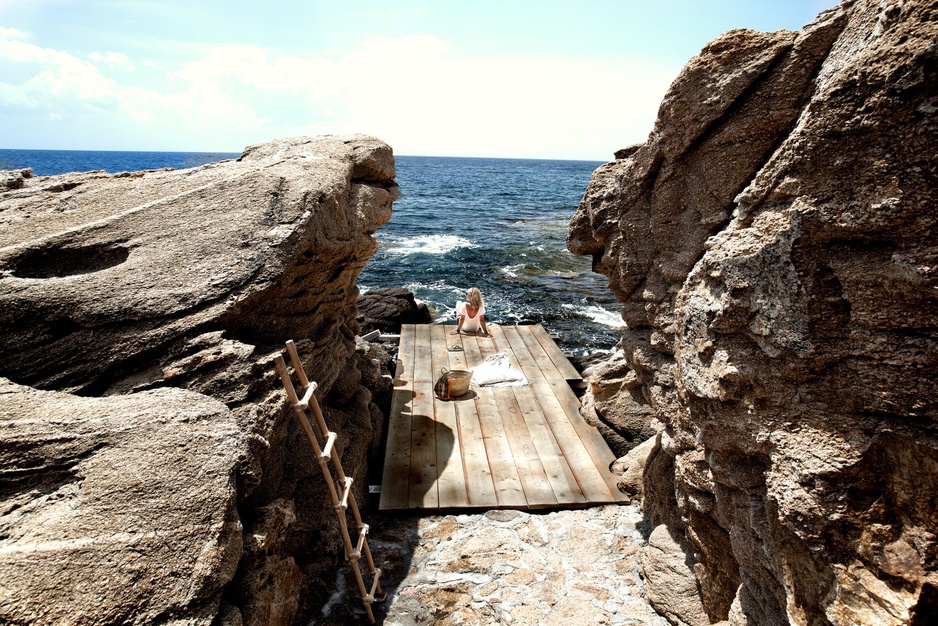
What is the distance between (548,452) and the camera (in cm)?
648

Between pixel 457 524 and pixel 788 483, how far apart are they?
3.39 m

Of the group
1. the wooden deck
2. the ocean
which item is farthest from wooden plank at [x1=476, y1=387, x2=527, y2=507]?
the ocean

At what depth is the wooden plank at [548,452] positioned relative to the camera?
5.71 m

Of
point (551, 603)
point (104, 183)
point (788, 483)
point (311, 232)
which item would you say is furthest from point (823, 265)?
point (104, 183)

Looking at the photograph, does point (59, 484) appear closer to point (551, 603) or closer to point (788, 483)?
point (551, 603)

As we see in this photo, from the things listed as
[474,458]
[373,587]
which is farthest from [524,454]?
[373,587]

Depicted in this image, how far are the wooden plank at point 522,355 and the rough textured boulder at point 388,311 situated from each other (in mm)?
3718

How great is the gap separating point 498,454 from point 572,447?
3.24 feet

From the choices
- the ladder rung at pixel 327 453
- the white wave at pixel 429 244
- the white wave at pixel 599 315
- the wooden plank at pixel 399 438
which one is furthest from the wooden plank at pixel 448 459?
the white wave at pixel 429 244

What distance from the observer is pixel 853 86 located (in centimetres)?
243

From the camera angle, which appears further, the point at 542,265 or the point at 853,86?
the point at 542,265

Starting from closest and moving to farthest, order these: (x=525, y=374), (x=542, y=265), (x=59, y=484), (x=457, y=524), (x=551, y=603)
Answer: (x=59, y=484)
(x=551, y=603)
(x=457, y=524)
(x=525, y=374)
(x=542, y=265)

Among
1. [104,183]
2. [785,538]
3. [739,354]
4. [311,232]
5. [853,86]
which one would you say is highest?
[853,86]

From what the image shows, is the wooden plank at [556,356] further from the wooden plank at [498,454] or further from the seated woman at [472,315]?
the wooden plank at [498,454]
